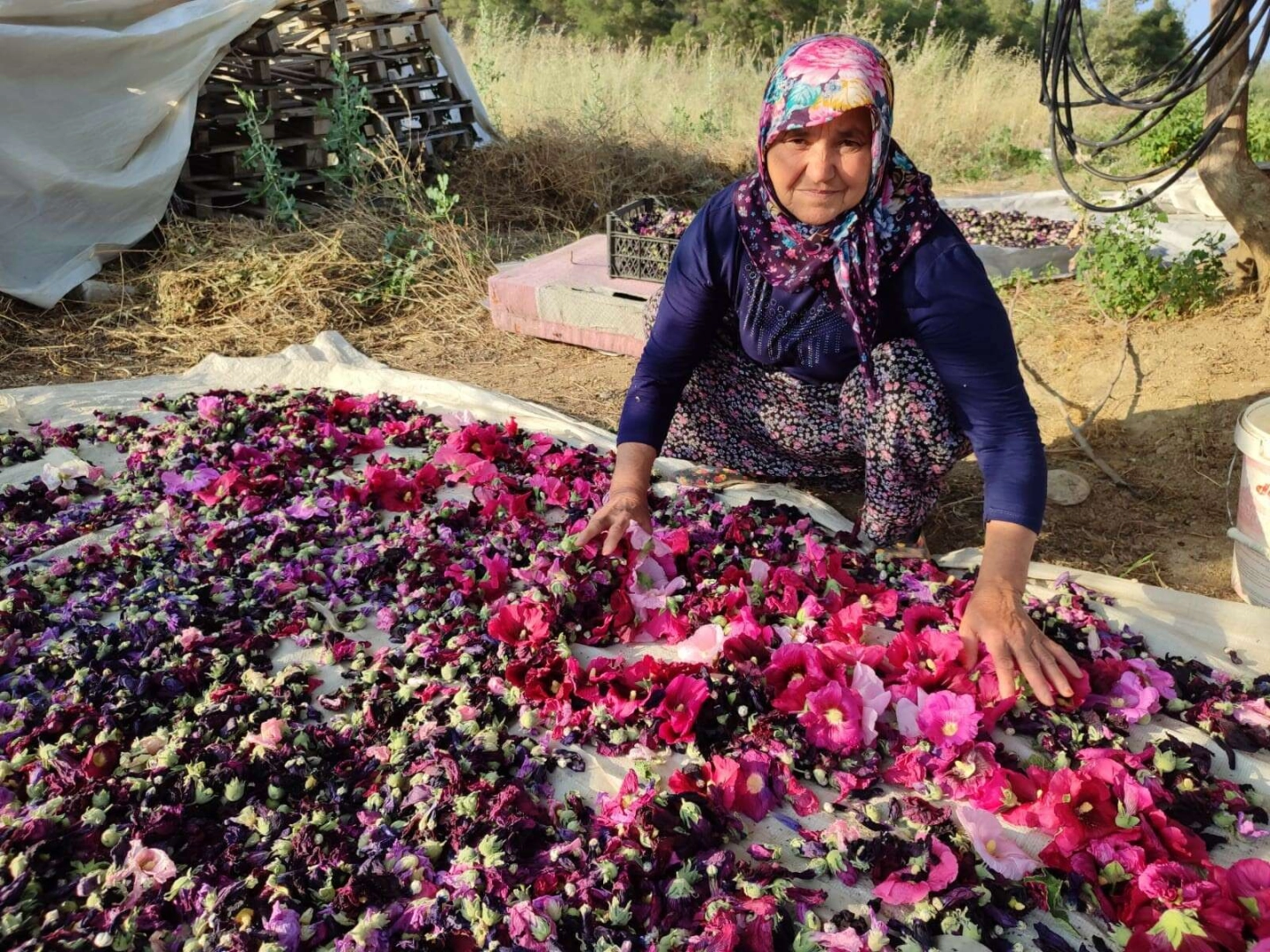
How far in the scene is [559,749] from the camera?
1677 millimetres

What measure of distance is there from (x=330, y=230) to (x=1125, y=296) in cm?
380

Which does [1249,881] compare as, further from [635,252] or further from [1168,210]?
[1168,210]

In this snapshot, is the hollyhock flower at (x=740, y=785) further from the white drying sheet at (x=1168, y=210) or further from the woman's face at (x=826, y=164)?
the white drying sheet at (x=1168, y=210)

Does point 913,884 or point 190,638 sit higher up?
point 913,884

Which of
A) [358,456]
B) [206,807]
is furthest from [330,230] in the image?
[206,807]

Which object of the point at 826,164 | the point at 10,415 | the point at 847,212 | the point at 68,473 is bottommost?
the point at 10,415

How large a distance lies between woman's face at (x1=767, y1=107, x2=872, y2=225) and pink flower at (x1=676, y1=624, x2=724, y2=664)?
2.77 feet

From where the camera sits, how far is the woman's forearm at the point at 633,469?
2062 millimetres

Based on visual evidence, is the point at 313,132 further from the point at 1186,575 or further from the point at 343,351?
the point at 1186,575

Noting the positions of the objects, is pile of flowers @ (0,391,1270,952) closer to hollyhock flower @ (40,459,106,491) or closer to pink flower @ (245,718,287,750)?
pink flower @ (245,718,287,750)

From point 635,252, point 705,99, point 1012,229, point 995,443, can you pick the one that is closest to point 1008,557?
point 995,443

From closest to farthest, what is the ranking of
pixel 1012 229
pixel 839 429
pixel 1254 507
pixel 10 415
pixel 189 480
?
1. pixel 1254 507
2. pixel 839 429
3. pixel 189 480
4. pixel 10 415
5. pixel 1012 229

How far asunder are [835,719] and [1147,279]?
2.83m

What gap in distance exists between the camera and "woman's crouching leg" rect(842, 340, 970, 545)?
6.77 ft
